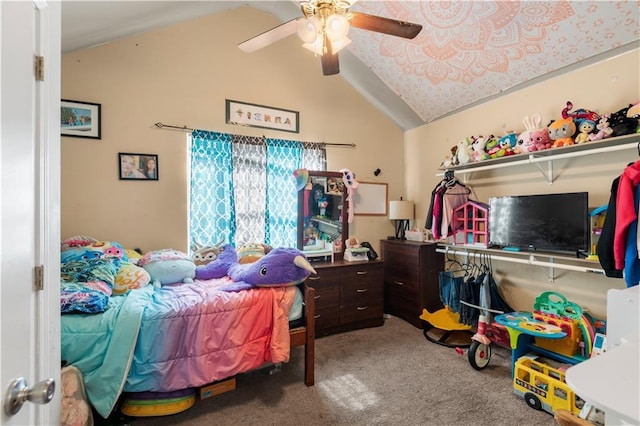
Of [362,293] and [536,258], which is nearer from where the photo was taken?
[536,258]

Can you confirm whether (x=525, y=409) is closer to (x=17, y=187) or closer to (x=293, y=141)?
(x=17, y=187)

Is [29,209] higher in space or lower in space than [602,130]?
lower

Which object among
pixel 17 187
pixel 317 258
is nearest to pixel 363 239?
pixel 317 258

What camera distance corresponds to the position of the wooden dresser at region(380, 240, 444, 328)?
330 centimetres

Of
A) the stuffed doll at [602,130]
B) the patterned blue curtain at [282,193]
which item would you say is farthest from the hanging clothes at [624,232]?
the patterned blue curtain at [282,193]

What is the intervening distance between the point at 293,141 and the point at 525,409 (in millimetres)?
3125

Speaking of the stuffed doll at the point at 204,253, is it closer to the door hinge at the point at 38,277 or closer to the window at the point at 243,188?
the window at the point at 243,188

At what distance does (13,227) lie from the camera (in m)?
0.72

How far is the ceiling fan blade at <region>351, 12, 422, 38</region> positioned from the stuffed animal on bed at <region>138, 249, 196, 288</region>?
7.31ft

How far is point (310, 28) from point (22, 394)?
1.89m

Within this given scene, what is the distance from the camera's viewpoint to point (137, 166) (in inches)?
110

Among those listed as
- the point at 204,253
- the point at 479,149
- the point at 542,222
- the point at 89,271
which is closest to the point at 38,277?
the point at 89,271

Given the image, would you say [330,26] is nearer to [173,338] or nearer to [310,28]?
[310,28]

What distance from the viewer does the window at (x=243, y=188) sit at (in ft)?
9.93
